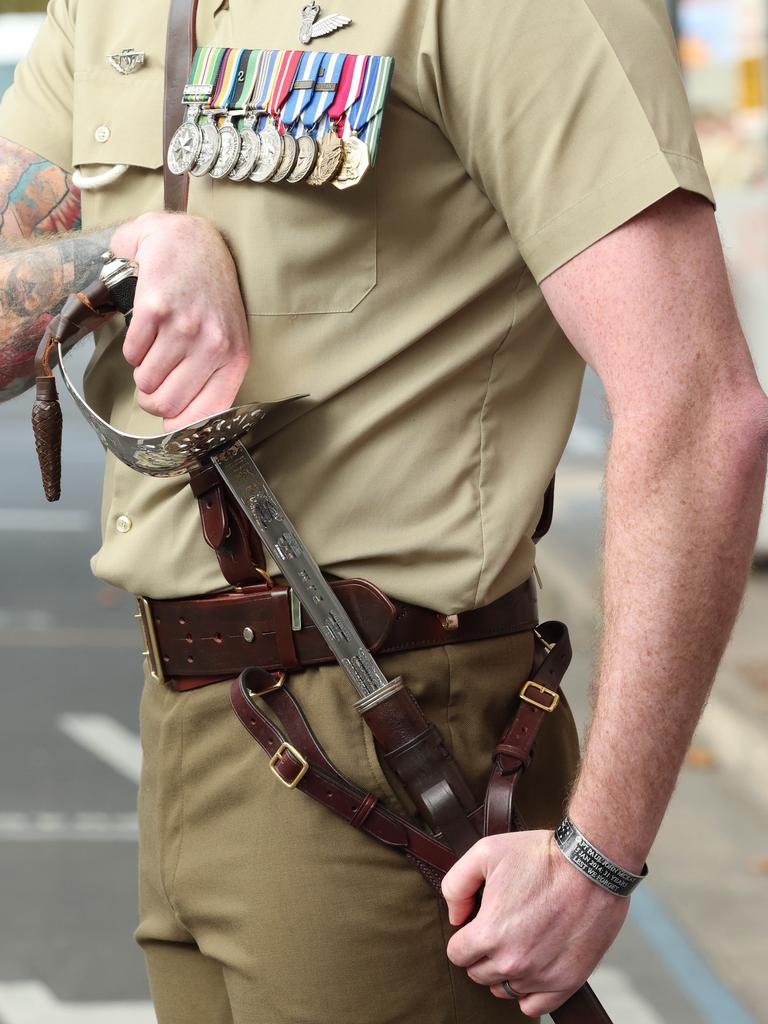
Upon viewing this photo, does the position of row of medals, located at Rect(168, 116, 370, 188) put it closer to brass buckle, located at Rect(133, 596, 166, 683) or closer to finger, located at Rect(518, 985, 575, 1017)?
brass buckle, located at Rect(133, 596, 166, 683)

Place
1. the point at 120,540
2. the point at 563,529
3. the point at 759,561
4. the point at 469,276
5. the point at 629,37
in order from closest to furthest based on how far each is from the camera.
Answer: the point at 629,37
the point at 469,276
the point at 120,540
the point at 759,561
the point at 563,529

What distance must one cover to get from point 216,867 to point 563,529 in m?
6.90

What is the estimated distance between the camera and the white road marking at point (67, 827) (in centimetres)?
485

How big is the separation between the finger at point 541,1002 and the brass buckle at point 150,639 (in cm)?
54

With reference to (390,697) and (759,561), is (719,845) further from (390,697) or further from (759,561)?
(390,697)

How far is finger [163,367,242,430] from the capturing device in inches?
60.0

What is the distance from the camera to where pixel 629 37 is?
1447mm

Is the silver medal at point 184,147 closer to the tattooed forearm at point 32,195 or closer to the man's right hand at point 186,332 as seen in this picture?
the man's right hand at point 186,332

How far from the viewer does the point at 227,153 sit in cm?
157

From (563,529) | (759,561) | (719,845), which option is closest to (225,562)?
(719,845)

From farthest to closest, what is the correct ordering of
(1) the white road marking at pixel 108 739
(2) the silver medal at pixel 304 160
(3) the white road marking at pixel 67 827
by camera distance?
(1) the white road marking at pixel 108 739 < (3) the white road marking at pixel 67 827 < (2) the silver medal at pixel 304 160

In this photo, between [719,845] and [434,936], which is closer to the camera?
[434,936]

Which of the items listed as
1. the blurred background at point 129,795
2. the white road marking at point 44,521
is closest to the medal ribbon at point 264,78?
the blurred background at point 129,795

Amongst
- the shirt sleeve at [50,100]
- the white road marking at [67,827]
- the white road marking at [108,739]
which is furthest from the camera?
the white road marking at [108,739]
